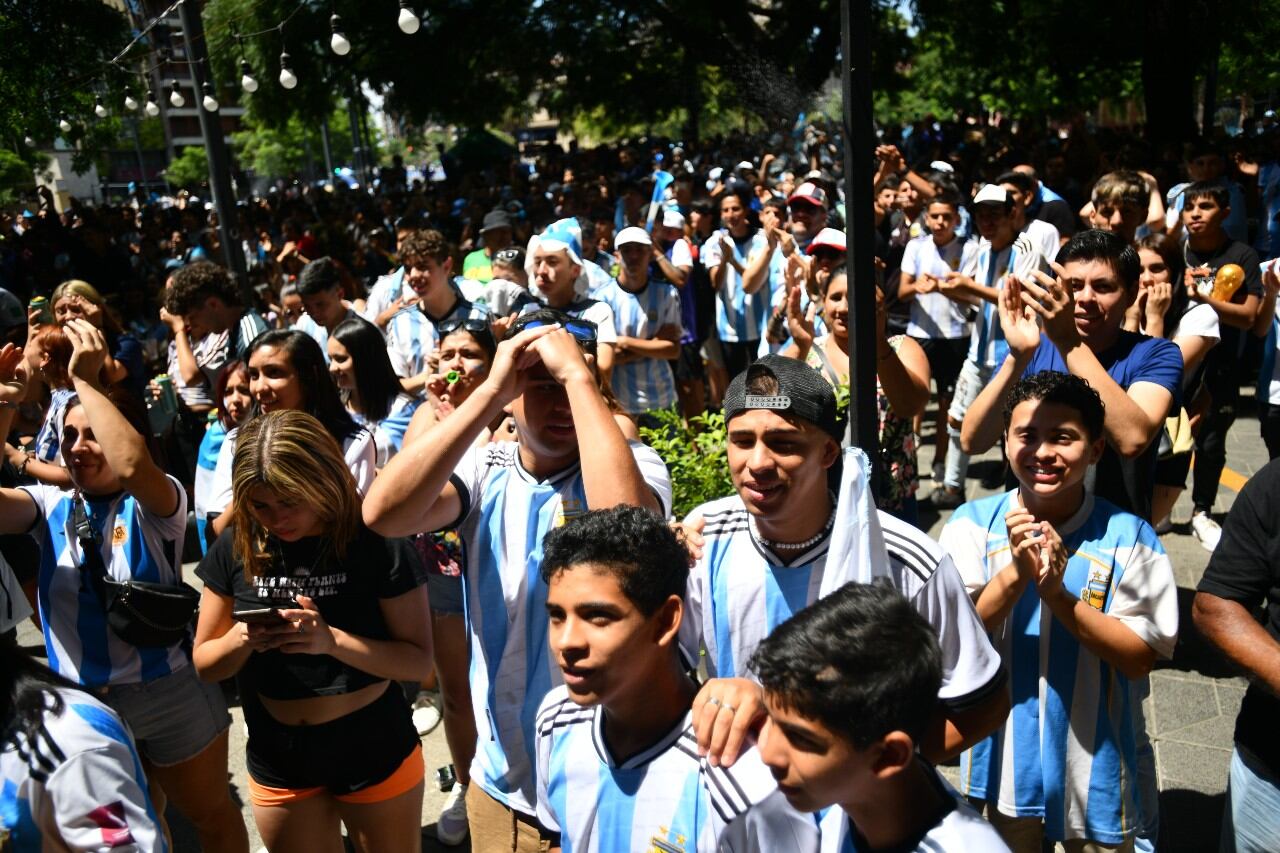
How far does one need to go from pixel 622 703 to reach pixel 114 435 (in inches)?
85.9

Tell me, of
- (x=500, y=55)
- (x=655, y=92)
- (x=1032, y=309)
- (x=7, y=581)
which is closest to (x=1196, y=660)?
(x=1032, y=309)

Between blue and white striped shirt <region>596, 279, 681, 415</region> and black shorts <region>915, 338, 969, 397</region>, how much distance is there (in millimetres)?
1789

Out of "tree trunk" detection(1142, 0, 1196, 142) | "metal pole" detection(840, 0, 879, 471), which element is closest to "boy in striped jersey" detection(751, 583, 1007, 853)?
"metal pole" detection(840, 0, 879, 471)

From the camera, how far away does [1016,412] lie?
9.21ft

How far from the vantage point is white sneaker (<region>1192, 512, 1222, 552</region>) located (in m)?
5.94

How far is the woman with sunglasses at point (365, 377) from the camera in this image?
14.9 feet

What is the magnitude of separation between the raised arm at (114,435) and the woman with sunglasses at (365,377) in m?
1.05

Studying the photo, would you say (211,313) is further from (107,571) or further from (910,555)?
(910,555)

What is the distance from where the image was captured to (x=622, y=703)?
2.12 metres

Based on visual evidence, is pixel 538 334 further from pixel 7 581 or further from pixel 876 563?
pixel 7 581

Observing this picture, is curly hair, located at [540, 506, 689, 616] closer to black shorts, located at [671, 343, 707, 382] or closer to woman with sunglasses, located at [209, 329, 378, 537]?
woman with sunglasses, located at [209, 329, 378, 537]

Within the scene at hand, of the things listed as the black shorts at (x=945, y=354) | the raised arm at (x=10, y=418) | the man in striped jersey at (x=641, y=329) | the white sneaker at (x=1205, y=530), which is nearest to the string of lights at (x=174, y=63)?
the man in striped jersey at (x=641, y=329)

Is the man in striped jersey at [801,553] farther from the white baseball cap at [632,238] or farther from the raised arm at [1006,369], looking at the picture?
the white baseball cap at [632,238]

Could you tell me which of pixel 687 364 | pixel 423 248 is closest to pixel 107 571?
pixel 423 248
